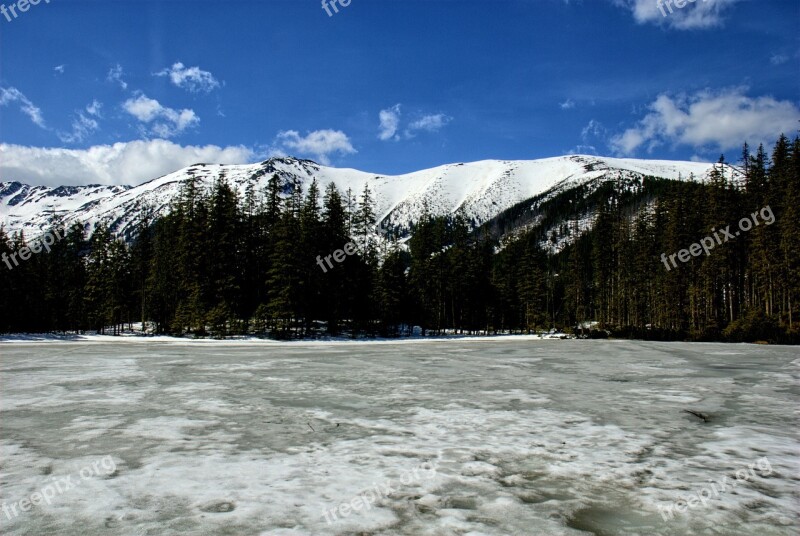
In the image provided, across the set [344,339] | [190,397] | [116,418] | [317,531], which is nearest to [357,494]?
[317,531]

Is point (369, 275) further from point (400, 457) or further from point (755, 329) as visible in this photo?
point (400, 457)

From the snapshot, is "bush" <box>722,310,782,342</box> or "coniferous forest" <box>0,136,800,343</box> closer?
"bush" <box>722,310,782,342</box>

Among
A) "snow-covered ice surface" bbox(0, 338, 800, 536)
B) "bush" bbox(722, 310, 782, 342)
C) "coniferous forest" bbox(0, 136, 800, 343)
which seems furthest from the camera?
"coniferous forest" bbox(0, 136, 800, 343)

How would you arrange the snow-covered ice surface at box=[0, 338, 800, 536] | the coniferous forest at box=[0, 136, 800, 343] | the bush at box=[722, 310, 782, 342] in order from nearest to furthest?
the snow-covered ice surface at box=[0, 338, 800, 536] → the bush at box=[722, 310, 782, 342] → the coniferous forest at box=[0, 136, 800, 343]

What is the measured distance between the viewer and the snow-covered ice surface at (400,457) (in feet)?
12.4

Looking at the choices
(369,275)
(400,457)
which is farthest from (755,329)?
(400,457)

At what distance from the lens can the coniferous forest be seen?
4388cm

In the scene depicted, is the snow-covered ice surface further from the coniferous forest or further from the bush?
the coniferous forest

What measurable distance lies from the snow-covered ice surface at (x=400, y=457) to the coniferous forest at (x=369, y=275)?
105ft

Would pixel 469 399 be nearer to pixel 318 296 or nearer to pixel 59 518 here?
pixel 59 518

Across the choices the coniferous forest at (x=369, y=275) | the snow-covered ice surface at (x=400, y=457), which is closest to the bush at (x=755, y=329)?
the coniferous forest at (x=369, y=275)

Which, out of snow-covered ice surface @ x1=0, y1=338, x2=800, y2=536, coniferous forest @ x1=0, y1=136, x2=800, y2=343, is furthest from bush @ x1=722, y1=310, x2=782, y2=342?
snow-covered ice surface @ x1=0, y1=338, x2=800, y2=536

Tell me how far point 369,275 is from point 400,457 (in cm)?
5008

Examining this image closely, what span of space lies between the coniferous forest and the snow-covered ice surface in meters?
32.1
